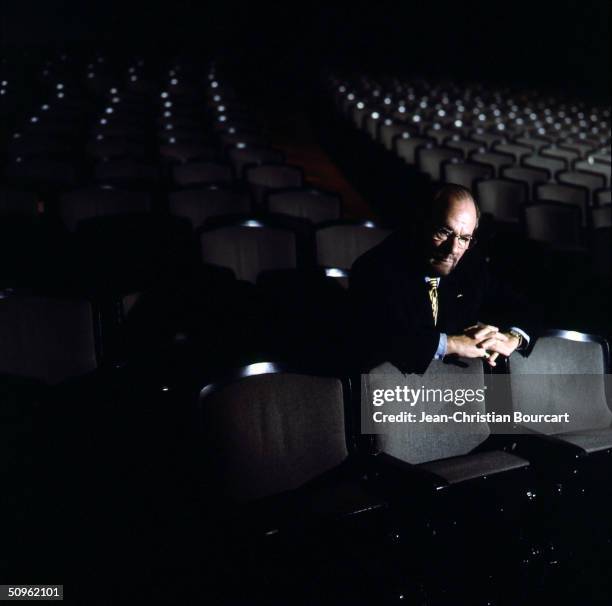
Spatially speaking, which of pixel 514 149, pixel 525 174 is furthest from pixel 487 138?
pixel 525 174

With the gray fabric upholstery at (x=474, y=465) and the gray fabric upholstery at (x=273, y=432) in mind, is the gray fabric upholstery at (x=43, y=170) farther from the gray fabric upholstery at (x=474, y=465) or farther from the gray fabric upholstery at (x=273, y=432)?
the gray fabric upholstery at (x=474, y=465)

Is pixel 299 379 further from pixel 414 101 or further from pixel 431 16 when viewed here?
pixel 431 16

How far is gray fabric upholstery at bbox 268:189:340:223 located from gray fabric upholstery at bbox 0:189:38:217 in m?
1.19

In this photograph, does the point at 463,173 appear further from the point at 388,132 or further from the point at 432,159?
the point at 388,132

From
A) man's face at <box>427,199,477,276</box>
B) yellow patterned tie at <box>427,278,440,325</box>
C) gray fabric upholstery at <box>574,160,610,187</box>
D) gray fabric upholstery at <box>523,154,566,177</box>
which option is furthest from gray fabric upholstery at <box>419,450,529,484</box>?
gray fabric upholstery at <box>574,160,610,187</box>

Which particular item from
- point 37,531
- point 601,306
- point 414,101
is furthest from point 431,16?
point 37,531

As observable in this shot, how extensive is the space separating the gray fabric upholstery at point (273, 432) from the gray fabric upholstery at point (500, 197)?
2790 mm

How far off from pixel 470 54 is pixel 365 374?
11.7 m

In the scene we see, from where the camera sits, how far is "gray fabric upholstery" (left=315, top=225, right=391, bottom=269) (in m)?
3.04

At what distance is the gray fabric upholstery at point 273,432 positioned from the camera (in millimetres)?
1615

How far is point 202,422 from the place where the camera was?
62.6 inches

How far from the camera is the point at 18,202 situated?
3223 millimetres

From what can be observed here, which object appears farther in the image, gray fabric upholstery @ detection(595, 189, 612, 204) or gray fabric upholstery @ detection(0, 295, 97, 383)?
gray fabric upholstery @ detection(595, 189, 612, 204)

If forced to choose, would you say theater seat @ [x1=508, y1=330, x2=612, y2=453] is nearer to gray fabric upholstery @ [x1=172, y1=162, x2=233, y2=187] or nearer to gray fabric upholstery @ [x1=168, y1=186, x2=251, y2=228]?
gray fabric upholstery @ [x1=168, y1=186, x2=251, y2=228]
